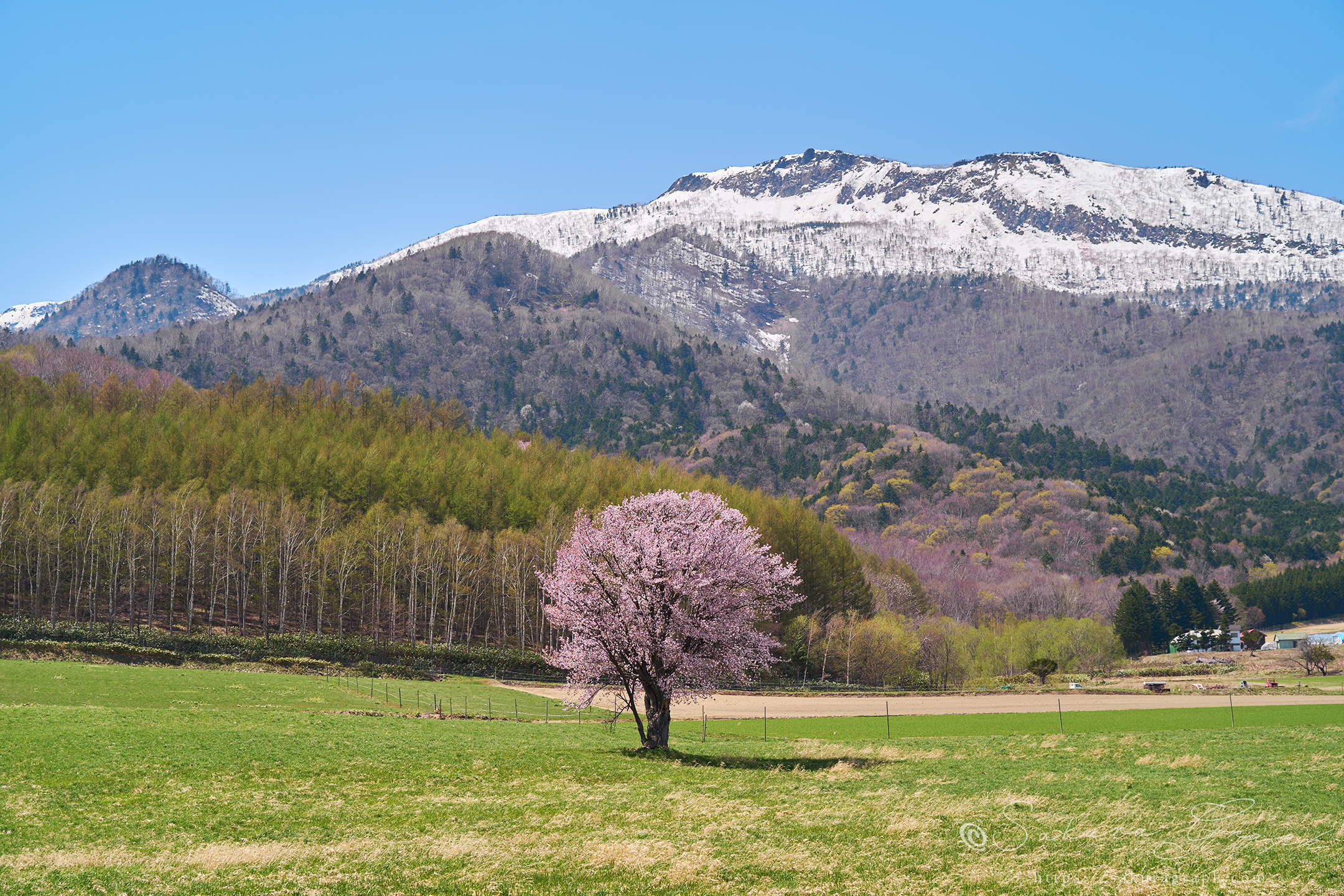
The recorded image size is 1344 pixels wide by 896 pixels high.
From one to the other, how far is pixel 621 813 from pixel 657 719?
13.0 metres

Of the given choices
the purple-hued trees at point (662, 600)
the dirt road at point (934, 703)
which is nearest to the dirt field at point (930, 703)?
the dirt road at point (934, 703)

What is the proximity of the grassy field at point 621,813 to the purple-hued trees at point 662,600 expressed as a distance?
126 inches

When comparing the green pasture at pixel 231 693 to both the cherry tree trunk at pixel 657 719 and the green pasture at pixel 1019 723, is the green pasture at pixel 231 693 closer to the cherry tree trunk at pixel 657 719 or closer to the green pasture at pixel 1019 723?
the green pasture at pixel 1019 723

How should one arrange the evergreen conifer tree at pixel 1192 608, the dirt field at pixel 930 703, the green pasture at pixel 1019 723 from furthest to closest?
the evergreen conifer tree at pixel 1192 608 < the dirt field at pixel 930 703 < the green pasture at pixel 1019 723

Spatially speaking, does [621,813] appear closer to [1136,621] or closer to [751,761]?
[751,761]

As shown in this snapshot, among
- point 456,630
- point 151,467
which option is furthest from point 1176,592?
point 151,467

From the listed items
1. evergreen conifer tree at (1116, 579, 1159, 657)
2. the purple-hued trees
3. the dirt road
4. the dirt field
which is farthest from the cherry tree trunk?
evergreen conifer tree at (1116, 579, 1159, 657)

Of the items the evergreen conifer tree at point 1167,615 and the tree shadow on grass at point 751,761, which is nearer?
the tree shadow on grass at point 751,761

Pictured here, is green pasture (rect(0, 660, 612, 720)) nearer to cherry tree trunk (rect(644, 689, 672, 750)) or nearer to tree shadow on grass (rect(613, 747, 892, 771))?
cherry tree trunk (rect(644, 689, 672, 750))

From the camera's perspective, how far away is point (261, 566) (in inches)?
4023

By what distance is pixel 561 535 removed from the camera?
110 m

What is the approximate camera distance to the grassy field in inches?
742

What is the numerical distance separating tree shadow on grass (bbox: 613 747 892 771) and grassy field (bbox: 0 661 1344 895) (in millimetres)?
224

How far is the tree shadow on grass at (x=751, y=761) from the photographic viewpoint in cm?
3569
